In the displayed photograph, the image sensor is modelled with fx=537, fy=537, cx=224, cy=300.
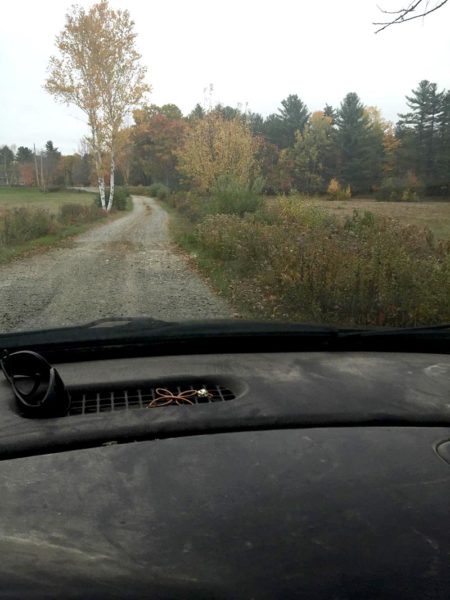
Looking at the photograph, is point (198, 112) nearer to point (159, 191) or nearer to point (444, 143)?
point (444, 143)

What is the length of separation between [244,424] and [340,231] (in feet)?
28.1

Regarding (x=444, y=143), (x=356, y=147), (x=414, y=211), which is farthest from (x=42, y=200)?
(x=444, y=143)

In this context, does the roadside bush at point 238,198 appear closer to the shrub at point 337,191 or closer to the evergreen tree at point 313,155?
the evergreen tree at point 313,155

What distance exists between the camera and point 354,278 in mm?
6691

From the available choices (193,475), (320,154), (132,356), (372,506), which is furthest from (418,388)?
(320,154)

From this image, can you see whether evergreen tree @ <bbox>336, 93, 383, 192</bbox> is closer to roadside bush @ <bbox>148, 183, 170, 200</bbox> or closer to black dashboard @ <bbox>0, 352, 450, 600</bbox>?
black dashboard @ <bbox>0, 352, 450, 600</bbox>

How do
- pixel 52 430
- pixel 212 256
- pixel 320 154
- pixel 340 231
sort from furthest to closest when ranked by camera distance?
pixel 320 154 → pixel 212 256 → pixel 340 231 → pixel 52 430

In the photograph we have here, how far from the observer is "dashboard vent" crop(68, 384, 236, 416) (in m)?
2.34

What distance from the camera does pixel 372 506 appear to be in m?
1.55

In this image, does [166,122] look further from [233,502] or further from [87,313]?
[233,502]

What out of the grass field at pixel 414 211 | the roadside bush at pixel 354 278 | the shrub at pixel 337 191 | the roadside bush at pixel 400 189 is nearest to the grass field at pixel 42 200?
the shrub at pixel 337 191

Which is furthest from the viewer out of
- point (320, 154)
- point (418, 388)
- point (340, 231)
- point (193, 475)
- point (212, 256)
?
point (320, 154)

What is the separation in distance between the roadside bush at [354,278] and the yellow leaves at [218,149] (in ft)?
45.7

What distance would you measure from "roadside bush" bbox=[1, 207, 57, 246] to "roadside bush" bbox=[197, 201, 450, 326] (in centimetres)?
934
